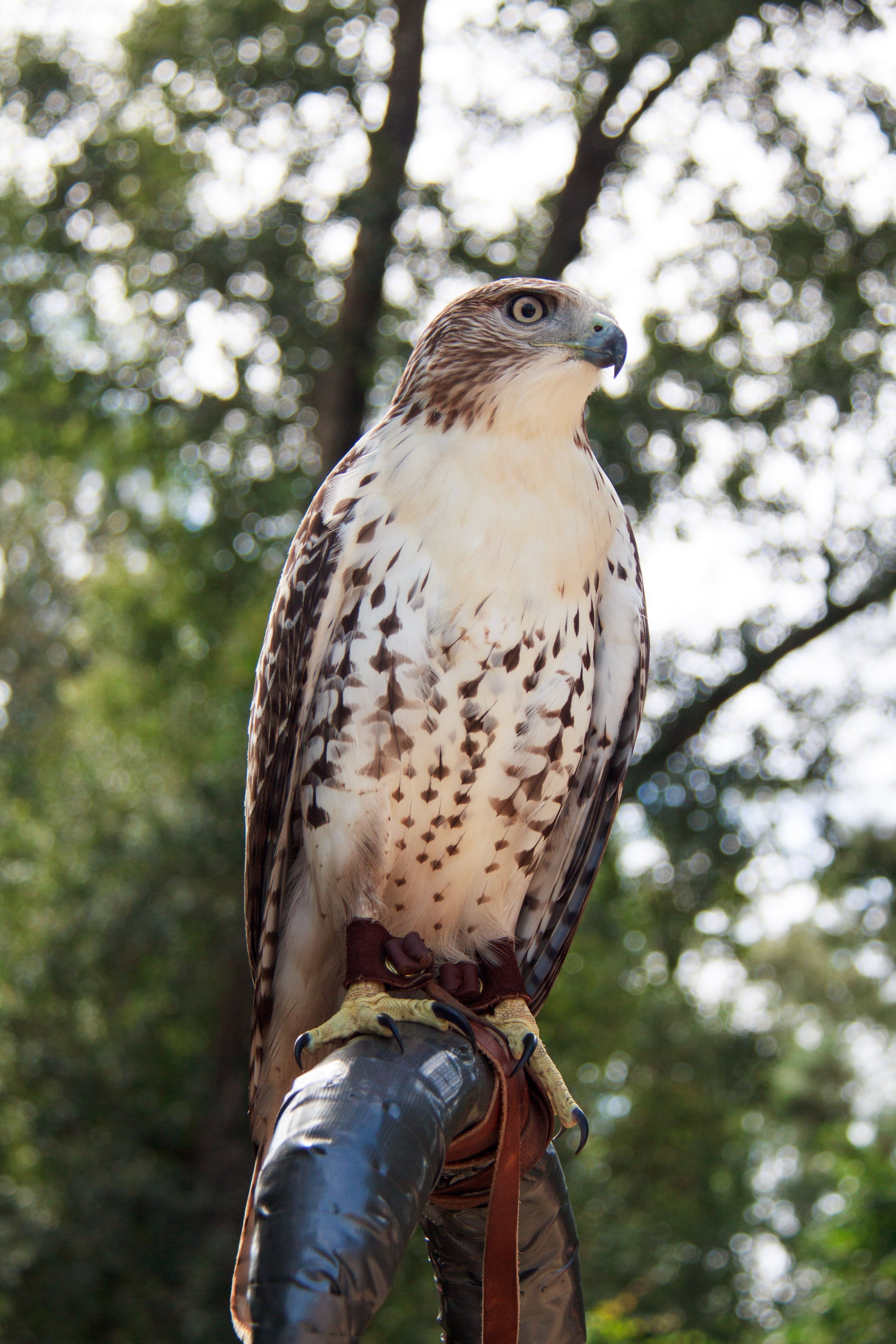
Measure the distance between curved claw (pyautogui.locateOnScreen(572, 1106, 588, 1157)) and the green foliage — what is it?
600 centimetres

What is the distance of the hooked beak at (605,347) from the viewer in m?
2.50

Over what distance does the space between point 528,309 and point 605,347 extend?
23cm

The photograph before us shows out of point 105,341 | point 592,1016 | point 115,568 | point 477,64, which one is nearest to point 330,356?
point 105,341

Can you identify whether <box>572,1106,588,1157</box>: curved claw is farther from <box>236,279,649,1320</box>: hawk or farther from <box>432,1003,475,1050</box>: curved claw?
<box>432,1003,475,1050</box>: curved claw

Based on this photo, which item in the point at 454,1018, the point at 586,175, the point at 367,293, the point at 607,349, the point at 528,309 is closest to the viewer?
the point at 454,1018

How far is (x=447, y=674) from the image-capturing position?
7.55 feet

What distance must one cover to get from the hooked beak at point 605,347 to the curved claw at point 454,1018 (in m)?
1.36

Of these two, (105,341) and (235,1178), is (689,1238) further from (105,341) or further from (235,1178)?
(105,341)

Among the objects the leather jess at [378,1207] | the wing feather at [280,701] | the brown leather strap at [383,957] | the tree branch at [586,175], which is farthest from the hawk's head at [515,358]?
the tree branch at [586,175]

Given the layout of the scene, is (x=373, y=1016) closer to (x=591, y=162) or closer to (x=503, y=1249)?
(x=503, y=1249)

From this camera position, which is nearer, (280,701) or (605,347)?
(605,347)

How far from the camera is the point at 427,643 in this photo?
231cm

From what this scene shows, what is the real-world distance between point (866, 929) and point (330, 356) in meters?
8.01

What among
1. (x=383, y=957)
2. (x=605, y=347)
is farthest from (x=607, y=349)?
(x=383, y=957)
